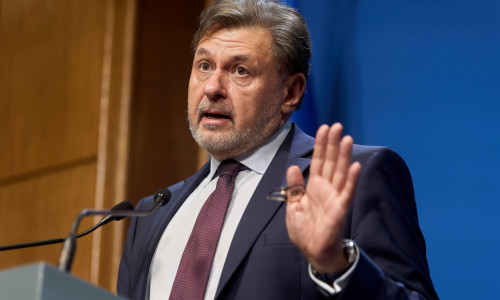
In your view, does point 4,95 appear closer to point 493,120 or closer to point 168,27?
point 168,27

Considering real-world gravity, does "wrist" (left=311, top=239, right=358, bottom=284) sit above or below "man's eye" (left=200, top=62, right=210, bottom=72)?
below

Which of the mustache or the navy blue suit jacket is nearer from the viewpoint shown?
the navy blue suit jacket

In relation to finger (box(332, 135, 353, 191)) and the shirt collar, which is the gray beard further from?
finger (box(332, 135, 353, 191))

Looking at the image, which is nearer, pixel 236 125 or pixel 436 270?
pixel 236 125

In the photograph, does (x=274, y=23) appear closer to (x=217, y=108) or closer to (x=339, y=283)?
(x=217, y=108)

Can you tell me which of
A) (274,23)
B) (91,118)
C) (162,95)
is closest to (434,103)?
(274,23)

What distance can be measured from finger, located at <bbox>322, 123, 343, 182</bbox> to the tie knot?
2.40 feet

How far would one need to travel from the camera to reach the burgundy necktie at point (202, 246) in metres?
1.93

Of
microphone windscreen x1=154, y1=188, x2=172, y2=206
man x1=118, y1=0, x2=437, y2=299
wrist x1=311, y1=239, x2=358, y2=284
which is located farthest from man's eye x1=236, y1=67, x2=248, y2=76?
wrist x1=311, y1=239, x2=358, y2=284

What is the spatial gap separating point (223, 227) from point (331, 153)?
63cm

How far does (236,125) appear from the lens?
2.23m

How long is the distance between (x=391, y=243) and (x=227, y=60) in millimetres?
849

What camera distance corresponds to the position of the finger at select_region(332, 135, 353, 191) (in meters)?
1.48

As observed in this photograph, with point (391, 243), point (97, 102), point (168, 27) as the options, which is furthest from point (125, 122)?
point (391, 243)
